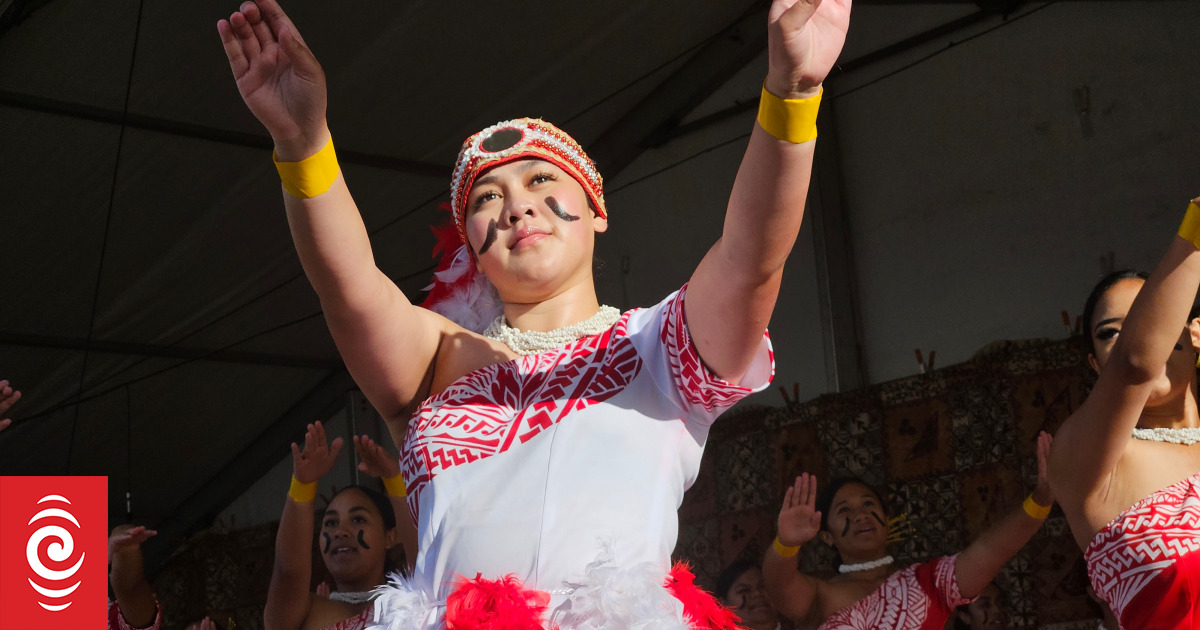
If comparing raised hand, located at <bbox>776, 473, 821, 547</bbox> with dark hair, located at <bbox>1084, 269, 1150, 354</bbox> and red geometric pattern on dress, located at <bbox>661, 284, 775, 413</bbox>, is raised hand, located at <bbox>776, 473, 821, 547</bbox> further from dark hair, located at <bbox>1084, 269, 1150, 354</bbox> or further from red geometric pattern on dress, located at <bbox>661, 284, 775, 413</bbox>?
red geometric pattern on dress, located at <bbox>661, 284, 775, 413</bbox>

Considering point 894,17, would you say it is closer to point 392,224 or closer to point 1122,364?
point 392,224

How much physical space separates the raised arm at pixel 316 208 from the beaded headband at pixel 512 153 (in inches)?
13.7

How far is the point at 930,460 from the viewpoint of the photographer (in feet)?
18.0

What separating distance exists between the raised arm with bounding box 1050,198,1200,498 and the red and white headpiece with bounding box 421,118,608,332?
47.4 inches

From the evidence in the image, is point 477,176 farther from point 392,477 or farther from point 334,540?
point 334,540

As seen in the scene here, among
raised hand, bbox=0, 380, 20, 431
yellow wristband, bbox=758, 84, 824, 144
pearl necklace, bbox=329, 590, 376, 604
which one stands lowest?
pearl necklace, bbox=329, 590, 376, 604

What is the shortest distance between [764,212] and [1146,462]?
1774 mm

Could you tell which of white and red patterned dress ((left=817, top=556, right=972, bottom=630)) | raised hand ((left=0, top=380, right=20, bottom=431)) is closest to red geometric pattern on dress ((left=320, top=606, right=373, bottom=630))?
raised hand ((left=0, top=380, right=20, bottom=431))

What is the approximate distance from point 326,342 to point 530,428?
21.3 feet

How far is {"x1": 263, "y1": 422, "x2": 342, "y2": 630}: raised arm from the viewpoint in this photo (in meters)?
3.94

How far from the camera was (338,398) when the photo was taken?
28.0 ft

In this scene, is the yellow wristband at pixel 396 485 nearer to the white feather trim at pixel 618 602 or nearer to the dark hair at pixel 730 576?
the dark hair at pixel 730 576

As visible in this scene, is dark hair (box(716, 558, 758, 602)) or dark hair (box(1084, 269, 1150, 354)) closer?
dark hair (box(1084, 269, 1150, 354))

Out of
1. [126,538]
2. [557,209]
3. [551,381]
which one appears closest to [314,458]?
[126,538]
